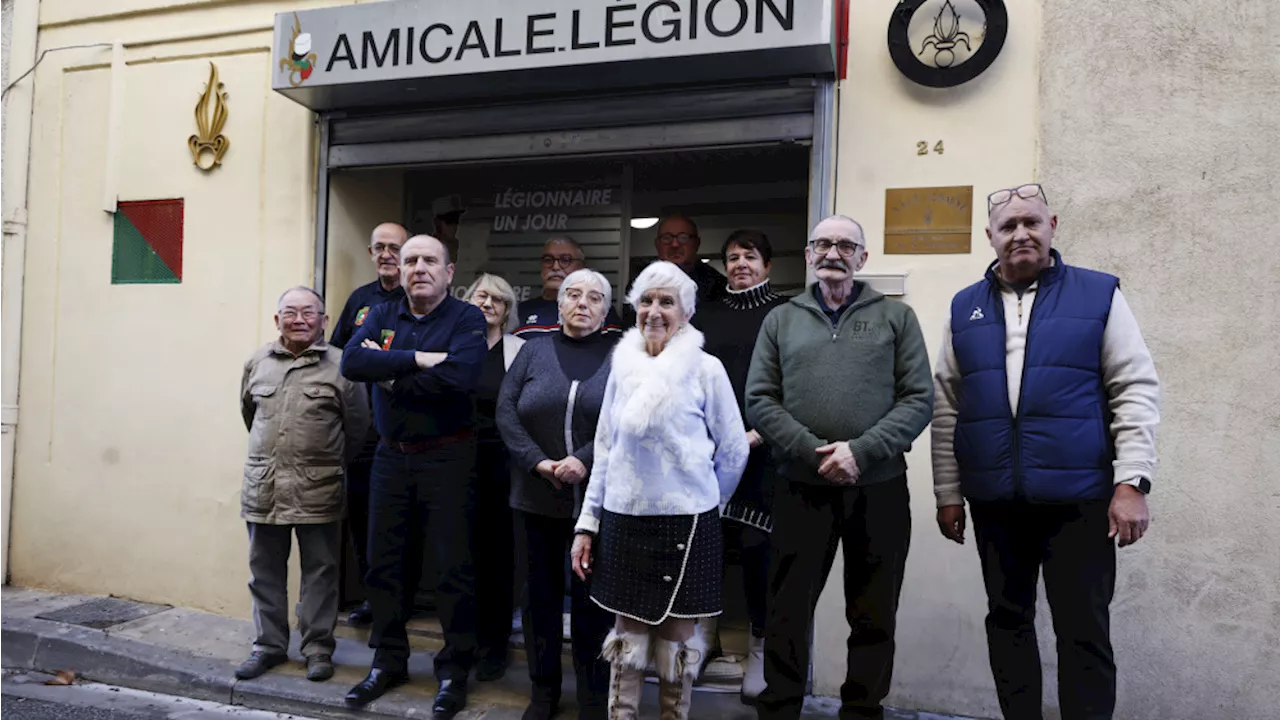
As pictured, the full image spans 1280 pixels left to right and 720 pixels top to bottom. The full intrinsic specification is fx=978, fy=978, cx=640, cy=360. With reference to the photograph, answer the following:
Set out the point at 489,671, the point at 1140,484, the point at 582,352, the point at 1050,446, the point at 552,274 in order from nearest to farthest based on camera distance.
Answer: the point at 1140,484
the point at 1050,446
the point at 582,352
the point at 489,671
the point at 552,274

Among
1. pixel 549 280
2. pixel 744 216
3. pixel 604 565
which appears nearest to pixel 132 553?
pixel 549 280

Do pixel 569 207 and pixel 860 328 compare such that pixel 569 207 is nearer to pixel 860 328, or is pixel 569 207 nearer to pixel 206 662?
pixel 860 328

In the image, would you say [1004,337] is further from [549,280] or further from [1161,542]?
[549,280]

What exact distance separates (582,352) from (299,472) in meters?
1.64

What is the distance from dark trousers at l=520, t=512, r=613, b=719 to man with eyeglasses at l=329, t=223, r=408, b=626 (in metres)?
1.44

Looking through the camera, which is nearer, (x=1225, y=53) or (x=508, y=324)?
(x=1225, y=53)

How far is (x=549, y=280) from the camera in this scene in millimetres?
5297

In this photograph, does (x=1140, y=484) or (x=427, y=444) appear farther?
(x=427, y=444)

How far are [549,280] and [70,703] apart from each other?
10.1ft

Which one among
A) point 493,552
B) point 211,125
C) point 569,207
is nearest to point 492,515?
point 493,552

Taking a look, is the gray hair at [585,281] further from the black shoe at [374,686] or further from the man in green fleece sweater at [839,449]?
the black shoe at [374,686]

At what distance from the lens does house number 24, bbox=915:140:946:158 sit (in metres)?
4.59

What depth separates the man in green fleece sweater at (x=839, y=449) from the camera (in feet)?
11.6

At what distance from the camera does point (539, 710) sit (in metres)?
4.14
